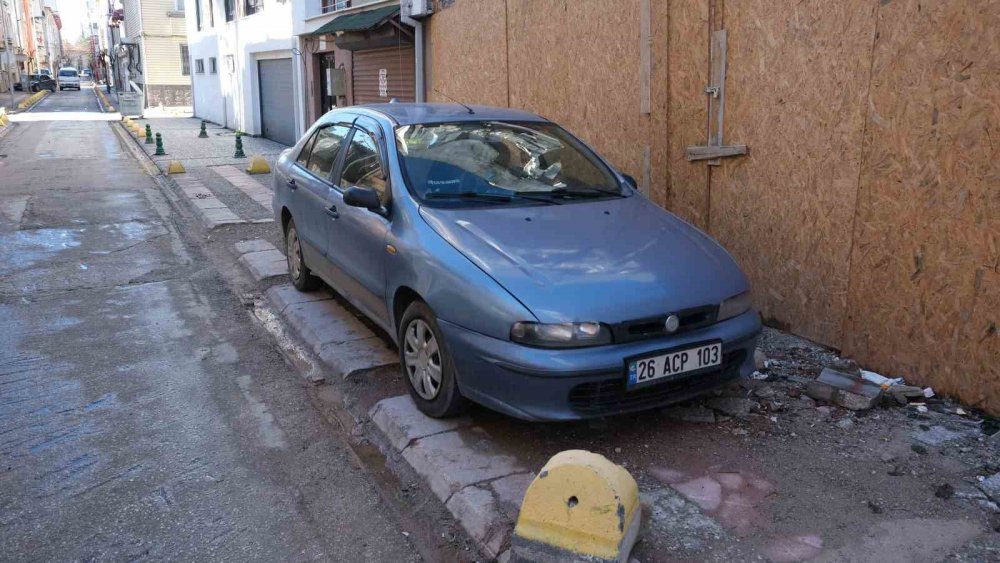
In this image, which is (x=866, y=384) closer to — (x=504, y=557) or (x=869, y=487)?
(x=869, y=487)

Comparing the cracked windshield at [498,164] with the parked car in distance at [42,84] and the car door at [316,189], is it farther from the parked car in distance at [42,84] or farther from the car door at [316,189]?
the parked car in distance at [42,84]

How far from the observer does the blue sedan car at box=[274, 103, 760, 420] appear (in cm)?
373

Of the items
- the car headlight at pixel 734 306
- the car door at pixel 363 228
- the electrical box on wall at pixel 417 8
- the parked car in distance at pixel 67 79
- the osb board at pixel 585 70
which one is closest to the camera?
the car headlight at pixel 734 306

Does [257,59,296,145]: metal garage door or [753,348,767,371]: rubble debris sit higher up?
[257,59,296,145]: metal garage door

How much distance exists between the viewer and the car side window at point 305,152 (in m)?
6.55

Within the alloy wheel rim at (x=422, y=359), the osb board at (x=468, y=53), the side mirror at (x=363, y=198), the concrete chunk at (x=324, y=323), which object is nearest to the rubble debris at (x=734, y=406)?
the alloy wheel rim at (x=422, y=359)

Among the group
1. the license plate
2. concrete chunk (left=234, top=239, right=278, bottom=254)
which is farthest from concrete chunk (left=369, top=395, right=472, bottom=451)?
concrete chunk (left=234, top=239, right=278, bottom=254)

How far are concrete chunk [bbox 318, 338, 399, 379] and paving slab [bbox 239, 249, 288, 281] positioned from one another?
7.56ft

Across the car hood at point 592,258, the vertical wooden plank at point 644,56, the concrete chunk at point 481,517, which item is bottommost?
the concrete chunk at point 481,517

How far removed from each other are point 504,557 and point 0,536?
7.14 feet

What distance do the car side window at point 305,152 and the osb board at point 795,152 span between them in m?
3.28

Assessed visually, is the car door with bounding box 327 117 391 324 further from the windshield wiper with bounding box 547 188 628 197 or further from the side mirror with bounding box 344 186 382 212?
the windshield wiper with bounding box 547 188 628 197

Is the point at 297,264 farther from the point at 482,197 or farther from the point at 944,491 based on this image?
the point at 944,491

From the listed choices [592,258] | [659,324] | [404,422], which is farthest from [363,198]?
[659,324]
